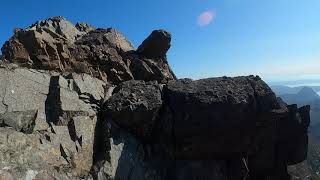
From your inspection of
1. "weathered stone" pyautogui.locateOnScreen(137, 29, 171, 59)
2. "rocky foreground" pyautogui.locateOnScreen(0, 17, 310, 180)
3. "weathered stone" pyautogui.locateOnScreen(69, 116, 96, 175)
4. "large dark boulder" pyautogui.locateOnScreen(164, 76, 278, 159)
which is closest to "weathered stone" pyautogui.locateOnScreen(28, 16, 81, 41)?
"rocky foreground" pyautogui.locateOnScreen(0, 17, 310, 180)

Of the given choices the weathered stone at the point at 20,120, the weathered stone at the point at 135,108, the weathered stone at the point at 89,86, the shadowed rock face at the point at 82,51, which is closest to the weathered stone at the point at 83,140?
the weathered stone at the point at 135,108

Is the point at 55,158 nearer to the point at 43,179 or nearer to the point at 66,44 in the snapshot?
the point at 43,179

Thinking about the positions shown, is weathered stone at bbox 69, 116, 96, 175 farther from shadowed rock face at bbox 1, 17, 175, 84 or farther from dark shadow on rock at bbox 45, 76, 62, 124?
shadowed rock face at bbox 1, 17, 175, 84

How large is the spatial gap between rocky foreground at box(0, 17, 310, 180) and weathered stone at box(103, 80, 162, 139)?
2.8 inches

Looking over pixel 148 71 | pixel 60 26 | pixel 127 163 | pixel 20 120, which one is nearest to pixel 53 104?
pixel 20 120

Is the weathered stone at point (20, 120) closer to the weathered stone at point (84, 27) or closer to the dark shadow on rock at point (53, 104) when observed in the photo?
the dark shadow on rock at point (53, 104)

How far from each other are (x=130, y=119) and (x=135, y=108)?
0.85 m

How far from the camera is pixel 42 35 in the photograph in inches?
1099

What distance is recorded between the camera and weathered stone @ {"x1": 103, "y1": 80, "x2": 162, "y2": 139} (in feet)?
82.7

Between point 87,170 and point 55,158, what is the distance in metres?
2.39

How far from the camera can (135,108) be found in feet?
83.1

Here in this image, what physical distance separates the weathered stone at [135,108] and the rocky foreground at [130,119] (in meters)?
0.07

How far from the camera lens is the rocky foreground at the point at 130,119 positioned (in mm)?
22172

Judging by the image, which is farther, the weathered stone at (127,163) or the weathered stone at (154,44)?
the weathered stone at (154,44)
